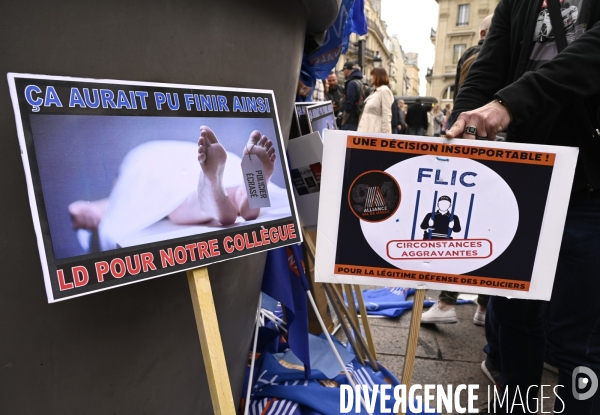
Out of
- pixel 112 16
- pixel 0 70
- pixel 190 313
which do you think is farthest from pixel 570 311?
pixel 0 70

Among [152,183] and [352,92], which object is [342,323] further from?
[352,92]

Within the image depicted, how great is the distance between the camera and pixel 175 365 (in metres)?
1.15

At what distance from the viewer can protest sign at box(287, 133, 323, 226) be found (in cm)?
158

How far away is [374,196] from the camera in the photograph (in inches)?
46.3

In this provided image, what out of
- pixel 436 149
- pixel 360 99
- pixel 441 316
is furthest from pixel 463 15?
pixel 436 149

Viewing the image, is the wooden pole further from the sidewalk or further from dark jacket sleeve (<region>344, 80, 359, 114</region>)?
dark jacket sleeve (<region>344, 80, 359, 114</region>)

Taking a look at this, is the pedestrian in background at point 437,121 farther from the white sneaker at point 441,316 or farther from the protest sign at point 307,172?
the protest sign at point 307,172

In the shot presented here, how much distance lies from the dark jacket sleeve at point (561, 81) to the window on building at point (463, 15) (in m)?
47.0

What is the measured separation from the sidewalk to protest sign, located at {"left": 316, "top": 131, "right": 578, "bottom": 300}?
100 centimetres

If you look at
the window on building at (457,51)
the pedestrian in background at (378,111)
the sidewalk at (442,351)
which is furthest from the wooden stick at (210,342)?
the window on building at (457,51)

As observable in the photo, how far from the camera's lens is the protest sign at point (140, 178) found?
76 centimetres

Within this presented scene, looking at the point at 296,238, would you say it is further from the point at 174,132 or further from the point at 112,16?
the point at 112,16

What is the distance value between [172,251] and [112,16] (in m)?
0.45

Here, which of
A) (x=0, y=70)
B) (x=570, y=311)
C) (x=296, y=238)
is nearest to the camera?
(x=0, y=70)
